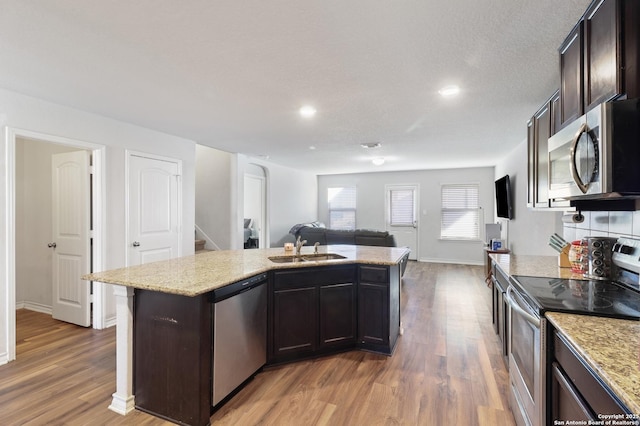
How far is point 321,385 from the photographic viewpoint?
2289 mm

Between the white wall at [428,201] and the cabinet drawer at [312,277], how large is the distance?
5548 mm

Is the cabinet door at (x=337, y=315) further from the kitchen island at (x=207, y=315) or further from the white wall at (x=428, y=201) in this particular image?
the white wall at (x=428, y=201)

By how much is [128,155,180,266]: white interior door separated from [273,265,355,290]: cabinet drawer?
2.25 meters

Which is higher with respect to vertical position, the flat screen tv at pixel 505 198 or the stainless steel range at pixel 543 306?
the flat screen tv at pixel 505 198

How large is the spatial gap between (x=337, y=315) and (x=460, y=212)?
588cm

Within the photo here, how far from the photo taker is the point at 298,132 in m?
4.02

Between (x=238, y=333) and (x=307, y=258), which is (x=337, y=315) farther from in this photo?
(x=238, y=333)

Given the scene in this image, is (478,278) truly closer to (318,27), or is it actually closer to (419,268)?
(419,268)

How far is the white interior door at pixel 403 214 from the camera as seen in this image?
7891mm

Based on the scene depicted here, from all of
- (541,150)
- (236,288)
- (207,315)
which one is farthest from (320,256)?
(541,150)

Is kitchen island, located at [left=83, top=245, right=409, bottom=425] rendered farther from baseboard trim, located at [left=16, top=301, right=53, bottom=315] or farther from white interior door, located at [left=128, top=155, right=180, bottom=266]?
baseboard trim, located at [left=16, top=301, right=53, bottom=315]

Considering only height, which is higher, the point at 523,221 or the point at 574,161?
the point at 574,161

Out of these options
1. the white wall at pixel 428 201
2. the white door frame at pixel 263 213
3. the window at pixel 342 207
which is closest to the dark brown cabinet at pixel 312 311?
the white door frame at pixel 263 213

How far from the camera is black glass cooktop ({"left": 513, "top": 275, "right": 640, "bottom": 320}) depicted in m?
1.30
